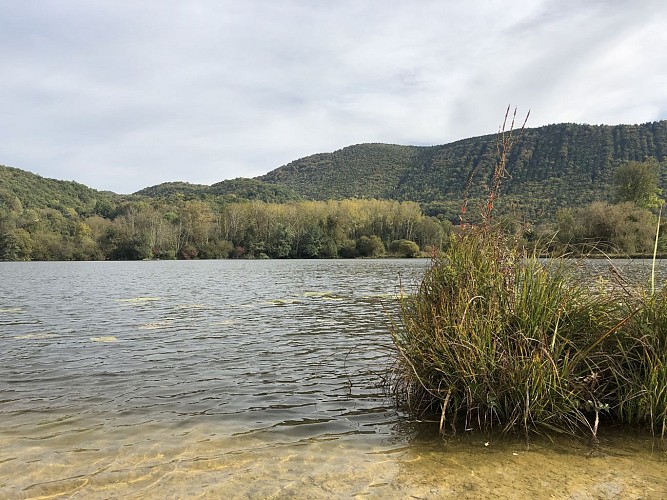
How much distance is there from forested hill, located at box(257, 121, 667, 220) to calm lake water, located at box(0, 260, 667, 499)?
7808 centimetres

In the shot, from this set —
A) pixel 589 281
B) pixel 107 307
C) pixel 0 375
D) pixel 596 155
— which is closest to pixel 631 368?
pixel 589 281

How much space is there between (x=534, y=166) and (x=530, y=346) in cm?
12749

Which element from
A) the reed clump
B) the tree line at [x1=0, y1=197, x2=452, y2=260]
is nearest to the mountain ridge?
the tree line at [x1=0, y1=197, x2=452, y2=260]

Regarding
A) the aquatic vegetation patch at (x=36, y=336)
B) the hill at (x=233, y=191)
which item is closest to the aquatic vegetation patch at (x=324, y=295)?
the aquatic vegetation patch at (x=36, y=336)

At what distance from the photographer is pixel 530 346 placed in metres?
5.11

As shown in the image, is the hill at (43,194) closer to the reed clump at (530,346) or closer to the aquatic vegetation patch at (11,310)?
the aquatic vegetation patch at (11,310)

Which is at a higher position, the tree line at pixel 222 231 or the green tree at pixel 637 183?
the green tree at pixel 637 183

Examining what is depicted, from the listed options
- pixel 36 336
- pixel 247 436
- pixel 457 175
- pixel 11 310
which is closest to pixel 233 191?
pixel 457 175

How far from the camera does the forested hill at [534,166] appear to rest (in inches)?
4195

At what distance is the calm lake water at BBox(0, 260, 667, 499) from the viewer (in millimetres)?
4227

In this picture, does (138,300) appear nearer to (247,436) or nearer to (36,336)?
(36,336)

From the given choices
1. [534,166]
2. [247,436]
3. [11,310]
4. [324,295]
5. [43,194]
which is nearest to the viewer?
[247,436]

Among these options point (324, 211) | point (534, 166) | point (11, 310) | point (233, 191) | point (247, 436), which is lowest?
point (11, 310)

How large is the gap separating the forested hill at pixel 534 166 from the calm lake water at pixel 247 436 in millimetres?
78080
